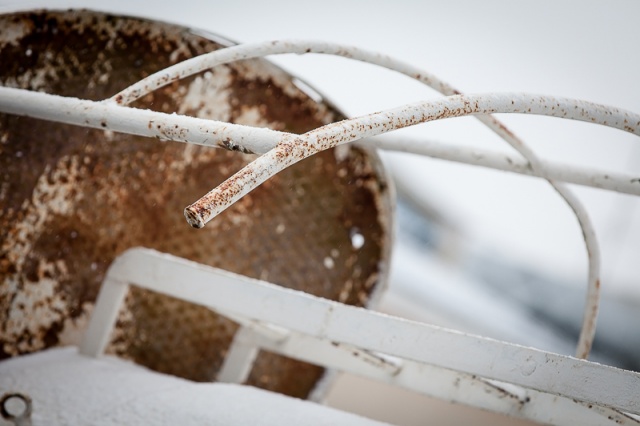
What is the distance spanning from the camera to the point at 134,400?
0.79 metres

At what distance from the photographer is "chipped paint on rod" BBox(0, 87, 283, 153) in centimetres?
58

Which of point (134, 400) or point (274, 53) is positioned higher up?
point (274, 53)

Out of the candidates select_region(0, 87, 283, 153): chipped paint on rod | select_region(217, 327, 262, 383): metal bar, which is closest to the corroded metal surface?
select_region(217, 327, 262, 383): metal bar

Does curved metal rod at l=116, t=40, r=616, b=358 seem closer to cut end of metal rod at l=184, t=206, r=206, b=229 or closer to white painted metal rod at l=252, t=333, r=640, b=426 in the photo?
white painted metal rod at l=252, t=333, r=640, b=426

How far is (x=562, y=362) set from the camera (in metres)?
0.65

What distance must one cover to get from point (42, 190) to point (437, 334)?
0.76 metres

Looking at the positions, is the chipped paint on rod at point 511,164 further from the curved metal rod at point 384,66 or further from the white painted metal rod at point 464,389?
the white painted metal rod at point 464,389

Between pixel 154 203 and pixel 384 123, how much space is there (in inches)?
27.1

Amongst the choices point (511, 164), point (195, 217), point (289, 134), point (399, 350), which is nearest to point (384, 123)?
point (289, 134)

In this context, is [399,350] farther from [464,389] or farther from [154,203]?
[154,203]

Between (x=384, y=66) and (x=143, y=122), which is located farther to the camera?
(x=384, y=66)

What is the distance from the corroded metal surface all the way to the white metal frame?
0.49 ft

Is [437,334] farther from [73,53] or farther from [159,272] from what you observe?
[73,53]

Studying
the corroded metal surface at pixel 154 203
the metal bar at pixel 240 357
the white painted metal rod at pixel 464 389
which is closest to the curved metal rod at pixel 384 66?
the white painted metal rod at pixel 464 389
